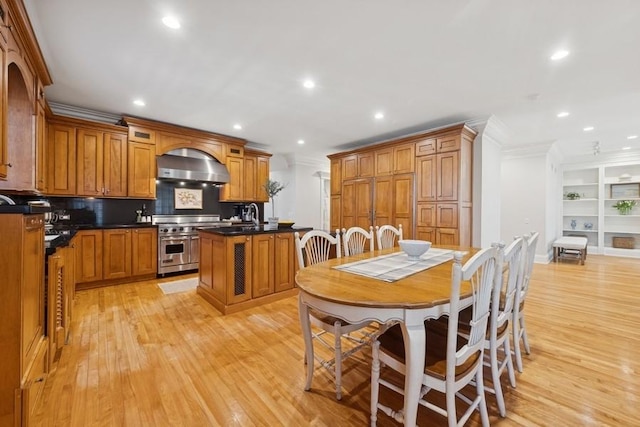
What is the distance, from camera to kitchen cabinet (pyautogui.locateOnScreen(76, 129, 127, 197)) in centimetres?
401

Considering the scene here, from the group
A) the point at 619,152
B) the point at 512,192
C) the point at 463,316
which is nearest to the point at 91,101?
the point at 463,316

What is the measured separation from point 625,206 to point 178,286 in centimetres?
979

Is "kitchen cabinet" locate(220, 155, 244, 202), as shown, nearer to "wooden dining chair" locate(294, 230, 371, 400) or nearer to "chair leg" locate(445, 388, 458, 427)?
"wooden dining chair" locate(294, 230, 371, 400)

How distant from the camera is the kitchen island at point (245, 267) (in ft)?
10.1

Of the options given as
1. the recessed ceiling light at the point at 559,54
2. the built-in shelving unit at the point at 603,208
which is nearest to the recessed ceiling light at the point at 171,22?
the recessed ceiling light at the point at 559,54

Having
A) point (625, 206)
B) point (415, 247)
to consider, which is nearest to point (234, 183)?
point (415, 247)

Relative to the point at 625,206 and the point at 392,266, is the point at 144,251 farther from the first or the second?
the point at 625,206

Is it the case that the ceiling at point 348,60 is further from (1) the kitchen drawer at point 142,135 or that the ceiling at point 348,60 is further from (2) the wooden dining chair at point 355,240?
(2) the wooden dining chair at point 355,240

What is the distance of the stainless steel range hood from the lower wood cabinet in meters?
0.98

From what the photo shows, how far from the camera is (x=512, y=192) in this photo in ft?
20.7

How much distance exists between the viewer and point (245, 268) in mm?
3219

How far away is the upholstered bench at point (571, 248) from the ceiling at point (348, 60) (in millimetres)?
2499

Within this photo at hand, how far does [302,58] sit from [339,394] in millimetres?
2812

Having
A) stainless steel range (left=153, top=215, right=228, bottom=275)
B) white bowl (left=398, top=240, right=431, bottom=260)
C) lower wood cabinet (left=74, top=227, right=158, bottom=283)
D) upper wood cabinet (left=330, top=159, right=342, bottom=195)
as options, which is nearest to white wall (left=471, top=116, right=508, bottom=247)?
upper wood cabinet (left=330, top=159, right=342, bottom=195)
